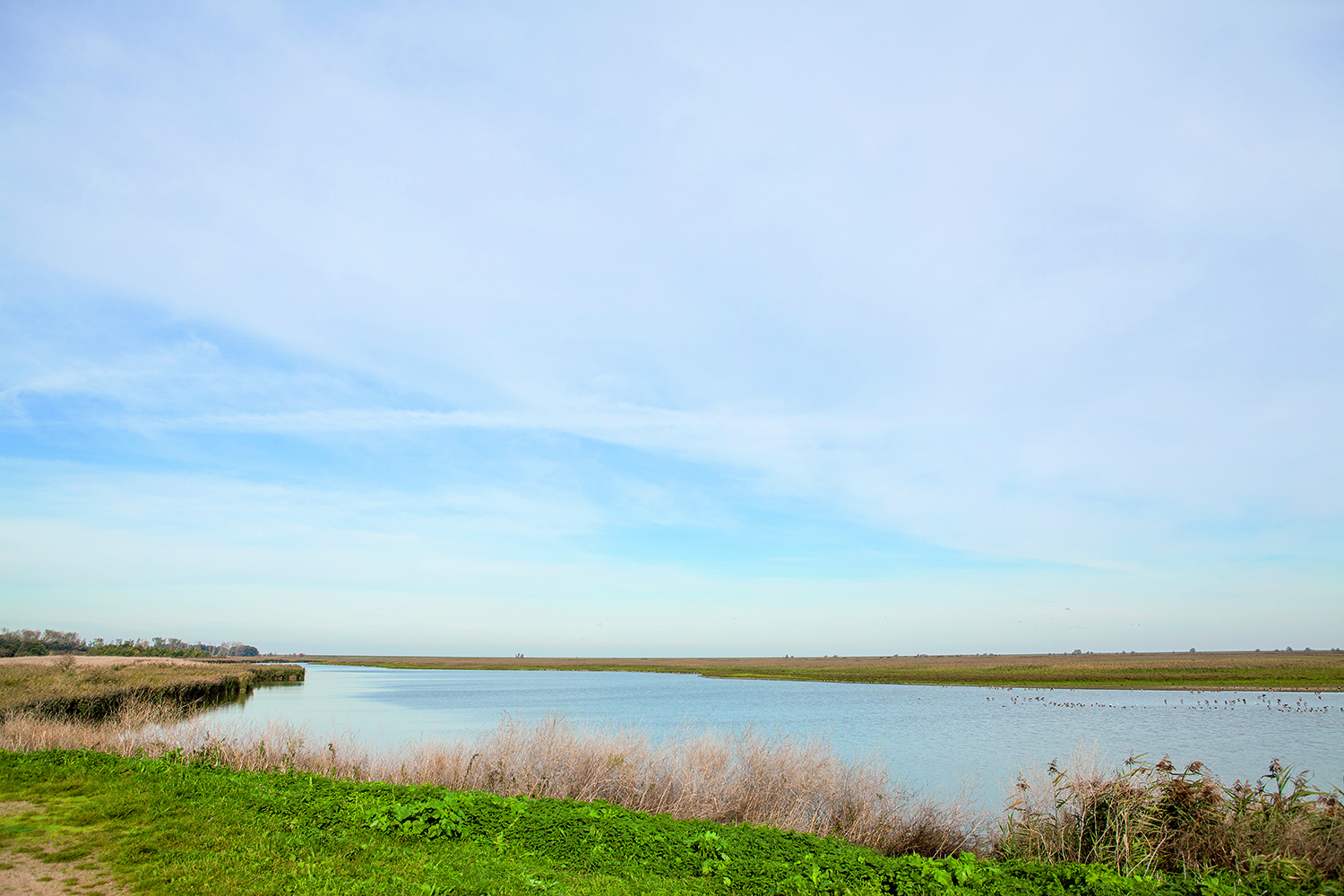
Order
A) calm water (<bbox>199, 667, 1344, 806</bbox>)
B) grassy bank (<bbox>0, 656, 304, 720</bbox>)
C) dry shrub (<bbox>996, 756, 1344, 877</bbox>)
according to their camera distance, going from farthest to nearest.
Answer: grassy bank (<bbox>0, 656, 304, 720</bbox>) → calm water (<bbox>199, 667, 1344, 806</bbox>) → dry shrub (<bbox>996, 756, 1344, 877</bbox>)

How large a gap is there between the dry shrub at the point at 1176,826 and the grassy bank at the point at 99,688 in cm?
2825

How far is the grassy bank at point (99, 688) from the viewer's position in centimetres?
2772

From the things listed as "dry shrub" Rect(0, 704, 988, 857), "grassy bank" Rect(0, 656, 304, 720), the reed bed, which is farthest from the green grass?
"grassy bank" Rect(0, 656, 304, 720)

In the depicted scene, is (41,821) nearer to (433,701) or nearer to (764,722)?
(764,722)

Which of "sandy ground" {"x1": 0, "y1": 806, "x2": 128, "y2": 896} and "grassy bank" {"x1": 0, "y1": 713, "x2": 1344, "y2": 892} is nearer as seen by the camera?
"sandy ground" {"x1": 0, "y1": 806, "x2": 128, "y2": 896}

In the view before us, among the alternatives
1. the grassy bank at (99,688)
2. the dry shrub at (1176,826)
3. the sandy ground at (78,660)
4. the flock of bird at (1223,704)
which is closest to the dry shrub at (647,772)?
the dry shrub at (1176,826)

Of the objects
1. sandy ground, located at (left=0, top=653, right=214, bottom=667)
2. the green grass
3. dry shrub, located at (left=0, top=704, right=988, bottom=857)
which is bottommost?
sandy ground, located at (left=0, top=653, right=214, bottom=667)

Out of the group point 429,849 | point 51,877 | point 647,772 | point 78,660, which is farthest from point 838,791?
point 78,660

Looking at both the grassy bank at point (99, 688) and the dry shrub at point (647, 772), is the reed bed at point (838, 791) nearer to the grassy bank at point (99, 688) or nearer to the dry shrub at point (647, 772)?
the dry shrub at point (647, 772)

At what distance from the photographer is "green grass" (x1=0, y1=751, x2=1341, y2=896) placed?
8078 millimetres

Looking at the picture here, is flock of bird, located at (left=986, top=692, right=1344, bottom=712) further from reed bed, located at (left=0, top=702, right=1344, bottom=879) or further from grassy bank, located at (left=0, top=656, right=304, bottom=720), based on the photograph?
grassy bank, located at (left=0, top=656, right=304, bottom=720)

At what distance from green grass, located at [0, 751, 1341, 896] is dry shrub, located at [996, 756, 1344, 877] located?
4.80 ft

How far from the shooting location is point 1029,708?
45.6 m

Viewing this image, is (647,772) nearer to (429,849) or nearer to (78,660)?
(429,849)
